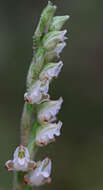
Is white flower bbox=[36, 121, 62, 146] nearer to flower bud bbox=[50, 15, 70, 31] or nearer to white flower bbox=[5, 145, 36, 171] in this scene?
white flower bbox=[5, 145, 36, 171]

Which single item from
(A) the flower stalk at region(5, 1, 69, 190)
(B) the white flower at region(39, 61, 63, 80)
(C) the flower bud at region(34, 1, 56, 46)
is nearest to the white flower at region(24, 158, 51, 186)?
(A) the flower stalk at region(5, 1, 69, 190)

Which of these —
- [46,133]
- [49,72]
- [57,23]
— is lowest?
[46,133]

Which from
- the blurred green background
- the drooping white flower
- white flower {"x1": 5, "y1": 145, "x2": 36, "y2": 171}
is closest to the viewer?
white flower {"x1": 5, "y1": 145, "x2": 36, "y2": 171}

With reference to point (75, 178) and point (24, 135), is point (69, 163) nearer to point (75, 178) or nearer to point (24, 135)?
point (75, 178)

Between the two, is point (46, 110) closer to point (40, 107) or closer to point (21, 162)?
point (40, 107)

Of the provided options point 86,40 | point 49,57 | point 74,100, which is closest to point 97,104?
point 74,100

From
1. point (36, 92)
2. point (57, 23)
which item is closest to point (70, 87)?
point (57, 23)

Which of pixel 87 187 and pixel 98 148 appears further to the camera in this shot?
pixel 98 148
